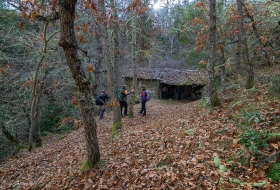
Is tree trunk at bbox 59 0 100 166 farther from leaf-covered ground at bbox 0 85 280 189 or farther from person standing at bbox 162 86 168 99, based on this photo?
person standing at bbox 162 86 168 99

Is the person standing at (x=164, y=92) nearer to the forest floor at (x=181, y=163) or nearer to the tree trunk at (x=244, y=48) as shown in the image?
the tree trunk at (x=244, y=48)

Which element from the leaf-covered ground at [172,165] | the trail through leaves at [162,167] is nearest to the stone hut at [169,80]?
the leaf-covered ground at [172,165]

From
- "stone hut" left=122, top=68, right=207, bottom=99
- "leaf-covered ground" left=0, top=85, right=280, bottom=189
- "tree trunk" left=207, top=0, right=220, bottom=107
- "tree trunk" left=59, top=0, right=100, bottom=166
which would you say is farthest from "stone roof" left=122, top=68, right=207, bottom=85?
"tree trunk" left=59, top=0, right=100, bottom=166

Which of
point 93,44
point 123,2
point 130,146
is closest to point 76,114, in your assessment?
point 93,44

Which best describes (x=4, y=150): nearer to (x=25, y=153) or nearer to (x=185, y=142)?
(x=25, y=153)

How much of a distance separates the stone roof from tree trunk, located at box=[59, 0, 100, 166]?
15871 mm

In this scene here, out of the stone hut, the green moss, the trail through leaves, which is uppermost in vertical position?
the stone hut

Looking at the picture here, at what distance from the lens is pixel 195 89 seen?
74.7ft

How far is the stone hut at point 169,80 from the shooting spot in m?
19.8

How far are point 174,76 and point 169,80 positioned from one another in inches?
32.7

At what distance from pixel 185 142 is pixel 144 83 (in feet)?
57.4

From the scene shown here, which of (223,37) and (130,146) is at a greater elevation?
(223,37)

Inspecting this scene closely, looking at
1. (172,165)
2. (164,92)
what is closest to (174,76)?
(164,92)

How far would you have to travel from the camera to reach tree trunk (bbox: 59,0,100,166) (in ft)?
12.6
